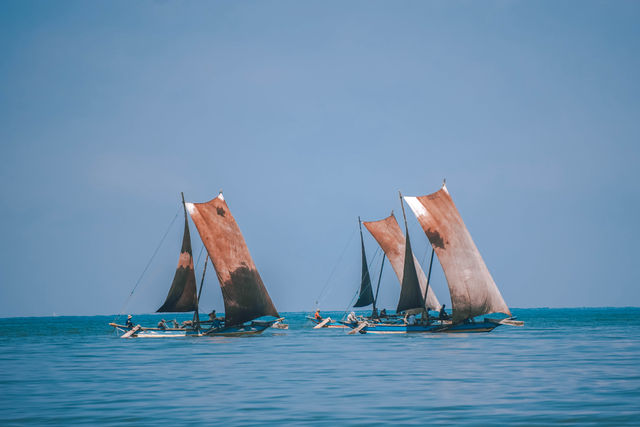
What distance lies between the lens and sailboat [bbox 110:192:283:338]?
70.4m

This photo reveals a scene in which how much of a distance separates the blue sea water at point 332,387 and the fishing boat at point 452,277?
1604 centimetres

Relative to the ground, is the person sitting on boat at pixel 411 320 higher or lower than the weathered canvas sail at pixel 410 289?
lower

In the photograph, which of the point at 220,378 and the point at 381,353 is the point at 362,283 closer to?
the point at 381,353

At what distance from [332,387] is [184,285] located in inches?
1684

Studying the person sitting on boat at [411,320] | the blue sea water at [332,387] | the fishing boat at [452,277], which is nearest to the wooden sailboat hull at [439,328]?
the fishing boat at [452,277]

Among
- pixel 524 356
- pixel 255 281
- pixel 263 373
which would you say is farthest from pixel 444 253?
pixel 263 373

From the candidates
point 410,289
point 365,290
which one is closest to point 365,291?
point 365,290

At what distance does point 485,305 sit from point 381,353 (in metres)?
21.4

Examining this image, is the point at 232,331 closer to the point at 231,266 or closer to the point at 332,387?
the point at 231,266

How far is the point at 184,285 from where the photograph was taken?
71375 millimetres

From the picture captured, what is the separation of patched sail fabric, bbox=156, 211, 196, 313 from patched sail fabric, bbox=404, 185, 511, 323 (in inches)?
806

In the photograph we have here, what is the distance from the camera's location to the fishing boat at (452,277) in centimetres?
6719

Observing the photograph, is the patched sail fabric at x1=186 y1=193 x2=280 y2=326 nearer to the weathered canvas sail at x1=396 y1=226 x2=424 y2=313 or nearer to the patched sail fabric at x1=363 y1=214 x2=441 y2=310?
the weathered canvas sail at x1=396 y1=226 x2=424 y2=313

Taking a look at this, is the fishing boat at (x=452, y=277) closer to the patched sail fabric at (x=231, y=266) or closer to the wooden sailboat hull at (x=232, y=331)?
the patched sail fabric at (x=231, y=266)
